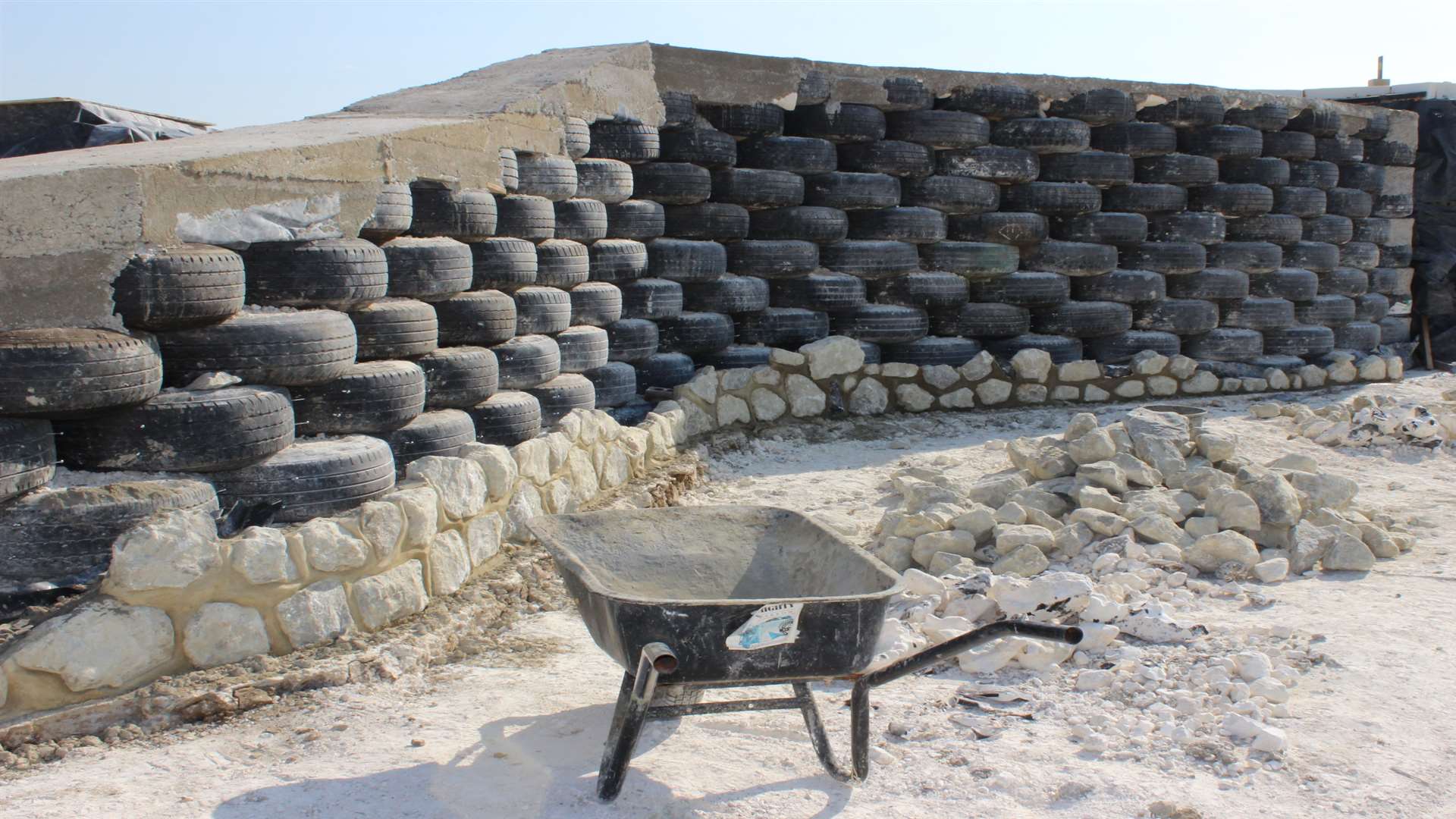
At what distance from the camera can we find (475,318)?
194 inches

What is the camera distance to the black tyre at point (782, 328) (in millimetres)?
7438

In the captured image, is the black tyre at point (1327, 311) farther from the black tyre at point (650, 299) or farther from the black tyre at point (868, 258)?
the black tyre at point (650, 299)

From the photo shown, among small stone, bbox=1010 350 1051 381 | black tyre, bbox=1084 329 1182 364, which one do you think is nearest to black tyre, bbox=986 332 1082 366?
small stone, bbox=1010 350 1051 381

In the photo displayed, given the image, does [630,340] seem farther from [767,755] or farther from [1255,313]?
[1255,313]

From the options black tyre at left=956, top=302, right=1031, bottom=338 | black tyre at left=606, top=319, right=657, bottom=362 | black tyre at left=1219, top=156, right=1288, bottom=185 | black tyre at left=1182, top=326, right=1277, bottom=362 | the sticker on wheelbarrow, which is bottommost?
black tyre at left=1182, top=326, right=1277, bottom=362

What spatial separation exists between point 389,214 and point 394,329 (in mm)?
420

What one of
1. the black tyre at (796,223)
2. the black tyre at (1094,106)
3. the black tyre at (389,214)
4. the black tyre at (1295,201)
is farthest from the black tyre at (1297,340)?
the black tyre at (389,214)

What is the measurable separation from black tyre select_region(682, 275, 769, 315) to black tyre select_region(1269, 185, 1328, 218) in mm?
4556

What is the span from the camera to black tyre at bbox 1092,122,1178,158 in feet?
27.8

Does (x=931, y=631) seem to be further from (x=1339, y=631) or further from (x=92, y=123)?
(x=92, y=123)

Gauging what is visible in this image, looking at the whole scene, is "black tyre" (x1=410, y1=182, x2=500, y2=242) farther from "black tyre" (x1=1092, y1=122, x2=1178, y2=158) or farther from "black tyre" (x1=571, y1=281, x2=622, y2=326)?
"black tyre" (x1=1092, y1=122, x2=1178, y2=158)

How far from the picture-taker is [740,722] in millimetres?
3283

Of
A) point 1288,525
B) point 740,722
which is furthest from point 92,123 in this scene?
point 1288,525

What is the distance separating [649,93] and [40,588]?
4.40 m
